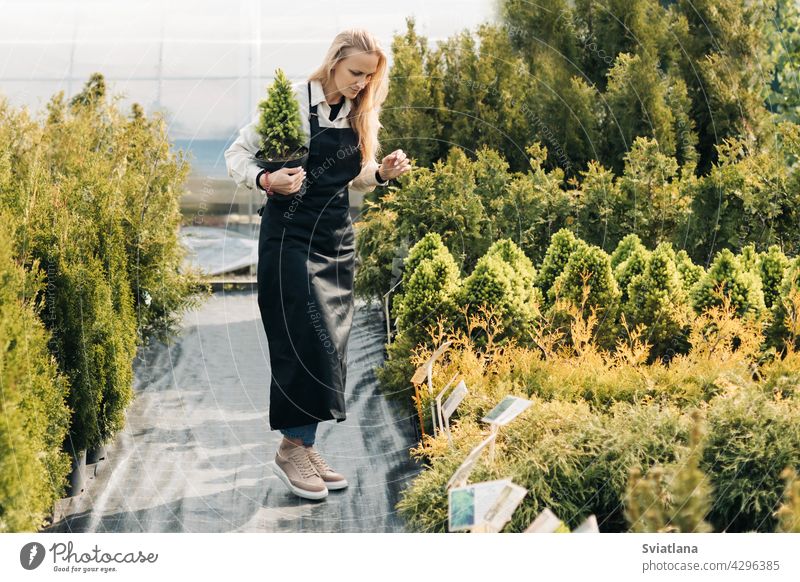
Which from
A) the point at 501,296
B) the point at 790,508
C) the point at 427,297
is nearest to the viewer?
the point at 790,508

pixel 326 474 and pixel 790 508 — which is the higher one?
pixel 790 508

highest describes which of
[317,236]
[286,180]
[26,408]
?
[286,180]

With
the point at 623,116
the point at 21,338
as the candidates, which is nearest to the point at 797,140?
the point at 623,116

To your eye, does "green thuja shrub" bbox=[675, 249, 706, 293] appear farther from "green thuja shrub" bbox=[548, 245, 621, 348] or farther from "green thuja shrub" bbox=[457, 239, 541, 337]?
"green thuja shrub" bbox=[457, 239, 541, 337]

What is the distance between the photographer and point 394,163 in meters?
4.48

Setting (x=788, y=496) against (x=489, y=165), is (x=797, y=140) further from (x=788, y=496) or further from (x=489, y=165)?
(x=788, y=496)

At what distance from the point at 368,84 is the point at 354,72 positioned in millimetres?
150

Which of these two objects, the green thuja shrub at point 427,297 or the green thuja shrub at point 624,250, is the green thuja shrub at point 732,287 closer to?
the green thuja shrub at point 624,250

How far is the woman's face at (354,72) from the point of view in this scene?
4.16 metres

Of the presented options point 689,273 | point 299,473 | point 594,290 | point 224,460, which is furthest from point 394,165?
point 689,273

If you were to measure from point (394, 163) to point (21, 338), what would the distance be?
5.92 feet

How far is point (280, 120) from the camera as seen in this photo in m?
4.12

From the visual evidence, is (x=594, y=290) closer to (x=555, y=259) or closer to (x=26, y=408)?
(x=555, y=259)

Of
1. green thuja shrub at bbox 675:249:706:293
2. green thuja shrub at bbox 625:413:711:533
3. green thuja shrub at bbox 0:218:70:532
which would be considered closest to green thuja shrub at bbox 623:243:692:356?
green thuja shrub at bbox 675:249:706:293
